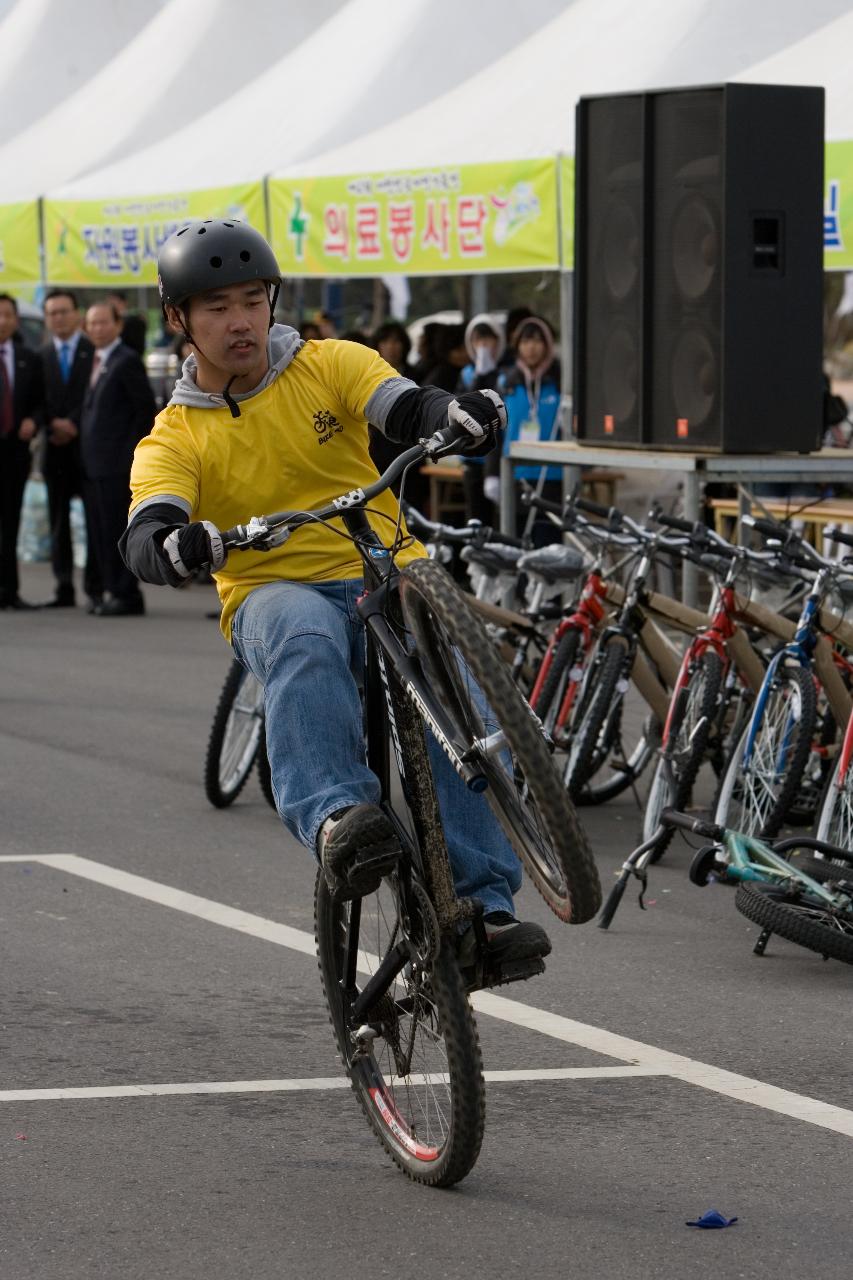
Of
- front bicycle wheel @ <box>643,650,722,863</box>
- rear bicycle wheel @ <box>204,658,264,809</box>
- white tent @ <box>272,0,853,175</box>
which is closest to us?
front bicycle wheel @ <box>643,650,722,863</box>

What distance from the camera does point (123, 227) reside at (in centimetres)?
1858

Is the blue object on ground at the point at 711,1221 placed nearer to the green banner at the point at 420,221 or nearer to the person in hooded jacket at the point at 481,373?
the green banner at the point at 420,221

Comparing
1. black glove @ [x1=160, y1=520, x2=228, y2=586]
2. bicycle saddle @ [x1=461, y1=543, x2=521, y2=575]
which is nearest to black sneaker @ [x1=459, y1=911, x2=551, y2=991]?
black glove @ [x1=160, y1=520, x2=228, y2=586]

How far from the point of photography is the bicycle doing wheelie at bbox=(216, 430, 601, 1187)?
4141mm

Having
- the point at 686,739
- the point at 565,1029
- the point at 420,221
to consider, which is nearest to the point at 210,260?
the point at 565,1029

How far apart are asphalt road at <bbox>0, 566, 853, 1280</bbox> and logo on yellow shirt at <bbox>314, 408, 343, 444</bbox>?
5.13 ft

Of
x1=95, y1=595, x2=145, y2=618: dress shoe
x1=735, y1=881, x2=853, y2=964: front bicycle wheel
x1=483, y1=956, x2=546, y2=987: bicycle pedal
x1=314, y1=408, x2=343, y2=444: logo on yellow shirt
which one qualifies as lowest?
x1=95, y1=595, x2=145, y2=618: dress shoe

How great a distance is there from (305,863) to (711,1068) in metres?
2.87

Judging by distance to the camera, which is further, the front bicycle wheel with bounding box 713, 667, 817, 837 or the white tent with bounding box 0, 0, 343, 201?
the white tent with bounding box 0, 0, 343, 201

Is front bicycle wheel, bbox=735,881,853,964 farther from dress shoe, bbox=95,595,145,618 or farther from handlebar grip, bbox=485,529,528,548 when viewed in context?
dress shoe, bbox=95,595,145,618

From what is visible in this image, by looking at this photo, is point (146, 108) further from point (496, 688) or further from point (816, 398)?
point (496, 688)

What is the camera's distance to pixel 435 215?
48.7ft

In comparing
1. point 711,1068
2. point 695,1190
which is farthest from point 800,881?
point 695,1190

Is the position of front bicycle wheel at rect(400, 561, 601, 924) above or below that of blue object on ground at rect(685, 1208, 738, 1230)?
above
